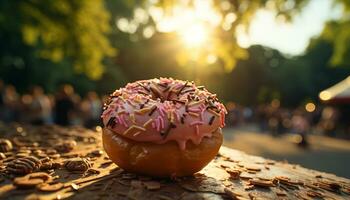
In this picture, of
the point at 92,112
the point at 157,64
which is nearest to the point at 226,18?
the point at 92,112

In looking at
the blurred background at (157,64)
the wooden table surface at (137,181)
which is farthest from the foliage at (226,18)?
the wooden table surface at (137,181)

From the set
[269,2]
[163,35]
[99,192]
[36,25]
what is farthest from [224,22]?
[163,35]

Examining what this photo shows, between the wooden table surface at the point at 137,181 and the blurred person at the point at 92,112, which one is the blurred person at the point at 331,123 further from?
the wooden table surface at the point at 137,181

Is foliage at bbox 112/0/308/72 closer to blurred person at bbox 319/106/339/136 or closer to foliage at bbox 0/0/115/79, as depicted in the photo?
foliage at bbox 0/0/115/79

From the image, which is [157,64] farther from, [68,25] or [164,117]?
[164,117]

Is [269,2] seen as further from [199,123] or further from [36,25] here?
[199,123]

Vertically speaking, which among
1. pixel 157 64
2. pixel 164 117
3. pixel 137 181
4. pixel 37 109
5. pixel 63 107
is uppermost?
pixel 157 64

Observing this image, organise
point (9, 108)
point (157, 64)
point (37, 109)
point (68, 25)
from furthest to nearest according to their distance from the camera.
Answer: point (157, 64), point (68, 25), point (9, 108), point (37, 109)
